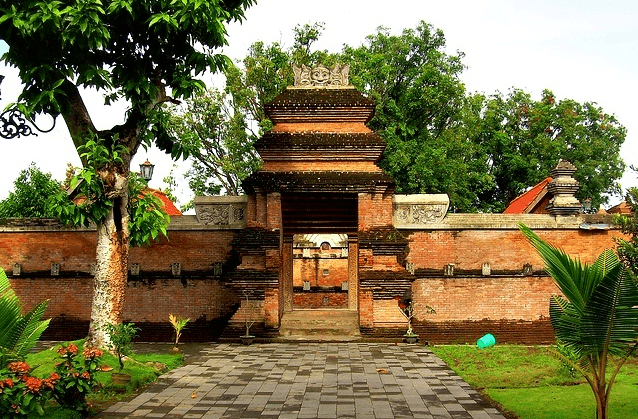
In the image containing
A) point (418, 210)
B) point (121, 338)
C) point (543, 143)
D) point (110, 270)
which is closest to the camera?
point (121, 338)

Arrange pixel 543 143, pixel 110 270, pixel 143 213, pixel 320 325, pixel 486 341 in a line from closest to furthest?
1. pixel 110 270
2. pixel 143 213
3. pixel 486 341
4. pixel 320 325
5. pixel 543 143

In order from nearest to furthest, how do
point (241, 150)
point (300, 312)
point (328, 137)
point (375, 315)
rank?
1. point (375, 315)
2. point (328, 137)
3. point (300, 312)
4. point (241, 150)

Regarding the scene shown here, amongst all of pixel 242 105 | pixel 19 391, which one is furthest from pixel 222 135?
pixel 19 391

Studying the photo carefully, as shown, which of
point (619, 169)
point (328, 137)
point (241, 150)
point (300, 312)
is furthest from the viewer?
point (619, 169)

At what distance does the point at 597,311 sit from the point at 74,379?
17.1 feet

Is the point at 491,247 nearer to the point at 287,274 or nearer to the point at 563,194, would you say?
the point at 563,194

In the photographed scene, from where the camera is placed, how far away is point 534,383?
8.61 metres

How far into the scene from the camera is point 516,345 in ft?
44.9

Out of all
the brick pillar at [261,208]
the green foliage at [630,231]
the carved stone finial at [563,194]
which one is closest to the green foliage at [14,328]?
the green foliage at [630,231]

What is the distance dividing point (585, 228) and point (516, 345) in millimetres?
3279

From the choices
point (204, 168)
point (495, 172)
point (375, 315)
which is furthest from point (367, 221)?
point (495, 172)

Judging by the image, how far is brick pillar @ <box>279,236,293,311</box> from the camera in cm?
1555

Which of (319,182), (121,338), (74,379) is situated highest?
(319,182)

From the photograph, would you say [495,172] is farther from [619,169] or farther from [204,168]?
[204,168]
